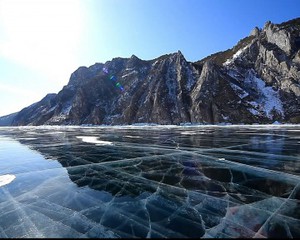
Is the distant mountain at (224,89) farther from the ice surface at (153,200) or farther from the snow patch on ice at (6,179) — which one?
the snow patch on ice at (6,179)

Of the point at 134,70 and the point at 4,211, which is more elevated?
the point at 134,70

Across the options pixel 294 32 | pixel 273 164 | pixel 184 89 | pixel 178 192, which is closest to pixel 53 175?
pixel 178 192

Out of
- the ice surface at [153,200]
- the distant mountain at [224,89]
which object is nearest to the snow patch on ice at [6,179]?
the ice surface at [153,200]

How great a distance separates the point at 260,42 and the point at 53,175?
9246cm

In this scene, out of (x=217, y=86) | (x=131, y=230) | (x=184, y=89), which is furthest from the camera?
(x=184, y=89)

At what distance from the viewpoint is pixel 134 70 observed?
12244 centimetres

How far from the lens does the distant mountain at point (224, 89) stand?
68.2m

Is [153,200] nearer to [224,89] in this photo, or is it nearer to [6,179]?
[6,179]

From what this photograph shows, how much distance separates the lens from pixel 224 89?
75.6 m

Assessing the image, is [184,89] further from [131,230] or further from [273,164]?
[131,230]

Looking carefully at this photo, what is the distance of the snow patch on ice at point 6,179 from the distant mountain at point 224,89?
6319cm

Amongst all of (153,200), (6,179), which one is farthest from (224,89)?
Answer: (153,200)

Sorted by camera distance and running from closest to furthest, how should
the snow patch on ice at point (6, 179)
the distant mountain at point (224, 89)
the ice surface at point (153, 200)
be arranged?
the ice surface at point (153, 200), the snow patch on ice at point (6, 179), the distant mountain at point (224, 89)

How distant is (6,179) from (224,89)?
241ft
